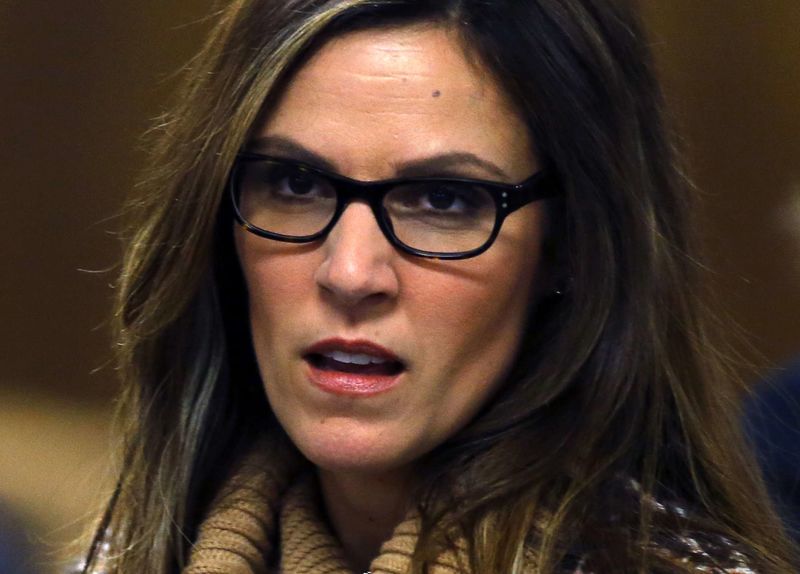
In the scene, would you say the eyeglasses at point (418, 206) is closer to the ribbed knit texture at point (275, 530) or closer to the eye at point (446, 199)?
the eye at point (446, 199)

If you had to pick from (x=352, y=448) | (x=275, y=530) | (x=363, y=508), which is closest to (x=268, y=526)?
(x=275, y=530)

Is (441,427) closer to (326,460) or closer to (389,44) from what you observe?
(326,460)

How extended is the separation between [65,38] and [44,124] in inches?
8.3

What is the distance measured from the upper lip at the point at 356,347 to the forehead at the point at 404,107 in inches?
8.6

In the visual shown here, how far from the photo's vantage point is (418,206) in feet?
5.72

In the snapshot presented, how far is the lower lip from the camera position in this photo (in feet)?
5.72

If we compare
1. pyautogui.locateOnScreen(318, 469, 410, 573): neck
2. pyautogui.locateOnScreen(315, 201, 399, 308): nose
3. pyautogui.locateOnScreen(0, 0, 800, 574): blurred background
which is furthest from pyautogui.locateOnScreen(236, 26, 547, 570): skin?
pyautogui.locateOnScreen(0, 0, 800, 574): blurred background

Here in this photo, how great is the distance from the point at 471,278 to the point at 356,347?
18 cm

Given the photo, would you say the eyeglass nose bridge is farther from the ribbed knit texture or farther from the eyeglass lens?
the ribbed knit texture

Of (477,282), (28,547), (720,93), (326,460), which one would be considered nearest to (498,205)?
(477,282)

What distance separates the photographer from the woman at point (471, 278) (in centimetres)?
173

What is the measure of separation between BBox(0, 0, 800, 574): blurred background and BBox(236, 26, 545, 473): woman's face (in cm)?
118

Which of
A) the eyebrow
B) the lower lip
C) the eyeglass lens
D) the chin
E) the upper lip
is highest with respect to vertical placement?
the eyebrow

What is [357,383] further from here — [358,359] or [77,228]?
[77,228]
